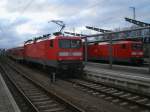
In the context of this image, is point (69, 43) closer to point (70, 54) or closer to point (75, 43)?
point (75, 43)

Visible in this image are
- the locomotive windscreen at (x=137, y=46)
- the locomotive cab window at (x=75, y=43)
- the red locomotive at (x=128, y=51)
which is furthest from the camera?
the locomotive windscreen at (x=137, y=46)

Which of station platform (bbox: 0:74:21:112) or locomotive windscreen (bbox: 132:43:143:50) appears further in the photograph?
locomotive windscreen (bbox: 132:43:143:50)

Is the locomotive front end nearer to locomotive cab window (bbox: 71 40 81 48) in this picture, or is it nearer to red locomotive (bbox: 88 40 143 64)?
locomotive cab window (bbox: 71 40 81 48)

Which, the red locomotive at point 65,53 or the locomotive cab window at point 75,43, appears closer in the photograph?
the red locomotive at point 65,53

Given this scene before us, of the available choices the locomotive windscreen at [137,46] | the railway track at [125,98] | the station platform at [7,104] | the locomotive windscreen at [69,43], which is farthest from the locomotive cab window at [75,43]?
the locomotive windscreen at [137,46]

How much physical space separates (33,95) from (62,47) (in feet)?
22.8

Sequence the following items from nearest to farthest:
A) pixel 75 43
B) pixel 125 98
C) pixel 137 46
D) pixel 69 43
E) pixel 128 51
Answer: pixel 125 98
pixel 69 43
pixel 75 43
pixel 128 51
pixel 137 46

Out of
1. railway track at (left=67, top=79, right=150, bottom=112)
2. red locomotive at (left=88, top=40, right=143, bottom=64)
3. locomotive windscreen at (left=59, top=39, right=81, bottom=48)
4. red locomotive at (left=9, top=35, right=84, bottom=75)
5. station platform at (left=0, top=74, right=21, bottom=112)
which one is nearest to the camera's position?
station platform at (left=0, top=74, right=21, bottom=112)

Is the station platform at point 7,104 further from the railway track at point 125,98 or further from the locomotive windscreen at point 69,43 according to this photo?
the locomotive windscreen at point 69,43

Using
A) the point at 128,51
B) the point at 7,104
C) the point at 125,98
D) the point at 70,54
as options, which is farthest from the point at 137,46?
the point at 7,104

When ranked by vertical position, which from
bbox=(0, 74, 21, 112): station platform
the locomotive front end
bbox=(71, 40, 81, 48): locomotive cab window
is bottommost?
bbox=(0, 74, 21, 112): station platform

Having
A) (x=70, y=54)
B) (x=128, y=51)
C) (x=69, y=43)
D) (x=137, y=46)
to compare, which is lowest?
(x=70, y=54)

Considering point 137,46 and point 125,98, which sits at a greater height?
point 137,46

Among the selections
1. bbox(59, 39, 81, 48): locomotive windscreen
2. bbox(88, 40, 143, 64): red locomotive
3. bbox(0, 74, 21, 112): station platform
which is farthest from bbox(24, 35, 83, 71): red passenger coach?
bbox(88, 40, 143, 64): red locomotive
